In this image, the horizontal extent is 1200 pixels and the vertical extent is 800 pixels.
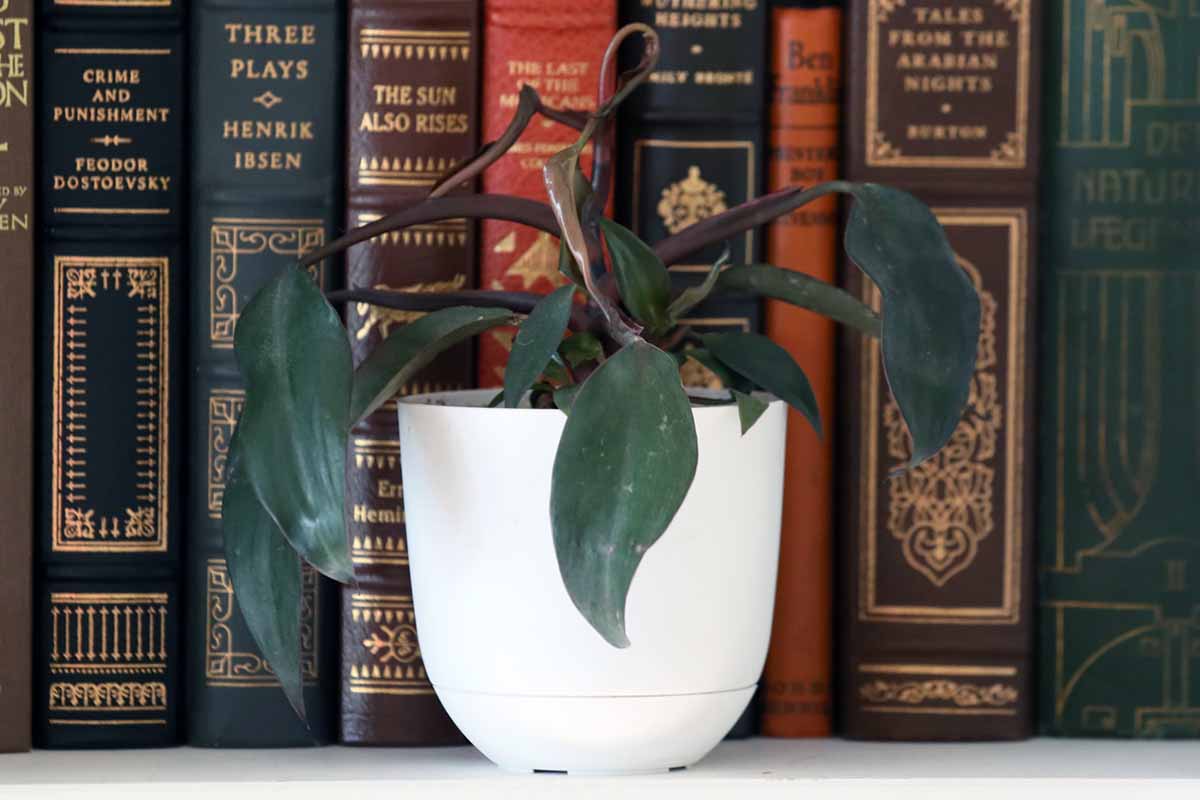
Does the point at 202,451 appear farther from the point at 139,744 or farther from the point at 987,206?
the point at 987,206

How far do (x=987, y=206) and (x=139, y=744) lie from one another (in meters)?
0.43

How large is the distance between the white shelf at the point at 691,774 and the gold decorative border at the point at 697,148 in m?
0.21

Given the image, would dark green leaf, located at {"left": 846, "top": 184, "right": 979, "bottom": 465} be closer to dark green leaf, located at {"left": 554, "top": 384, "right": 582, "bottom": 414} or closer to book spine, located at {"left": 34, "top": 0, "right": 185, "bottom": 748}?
dark green leaf, located at {"left": 554, "top": 384, "right": 582, "bottom": 414}

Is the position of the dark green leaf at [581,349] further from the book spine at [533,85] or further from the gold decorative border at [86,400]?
the gold decorative border at [86,400]

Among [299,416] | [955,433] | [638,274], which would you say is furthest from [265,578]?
[955,433]

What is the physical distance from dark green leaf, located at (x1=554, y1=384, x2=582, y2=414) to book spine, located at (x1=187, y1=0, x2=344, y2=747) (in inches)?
5.8

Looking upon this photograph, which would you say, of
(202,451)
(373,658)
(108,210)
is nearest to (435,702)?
(373,658)

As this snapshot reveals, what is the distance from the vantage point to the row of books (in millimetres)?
611

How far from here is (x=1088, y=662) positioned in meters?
0.64

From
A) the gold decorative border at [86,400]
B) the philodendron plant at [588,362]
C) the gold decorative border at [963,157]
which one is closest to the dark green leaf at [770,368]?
the philodendron plant at [588,362]

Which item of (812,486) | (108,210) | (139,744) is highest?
(108,210)

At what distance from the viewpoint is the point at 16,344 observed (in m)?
0.60

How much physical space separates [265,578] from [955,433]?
0.97 ft

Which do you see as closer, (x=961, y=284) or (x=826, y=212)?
(x=961, y=284)
